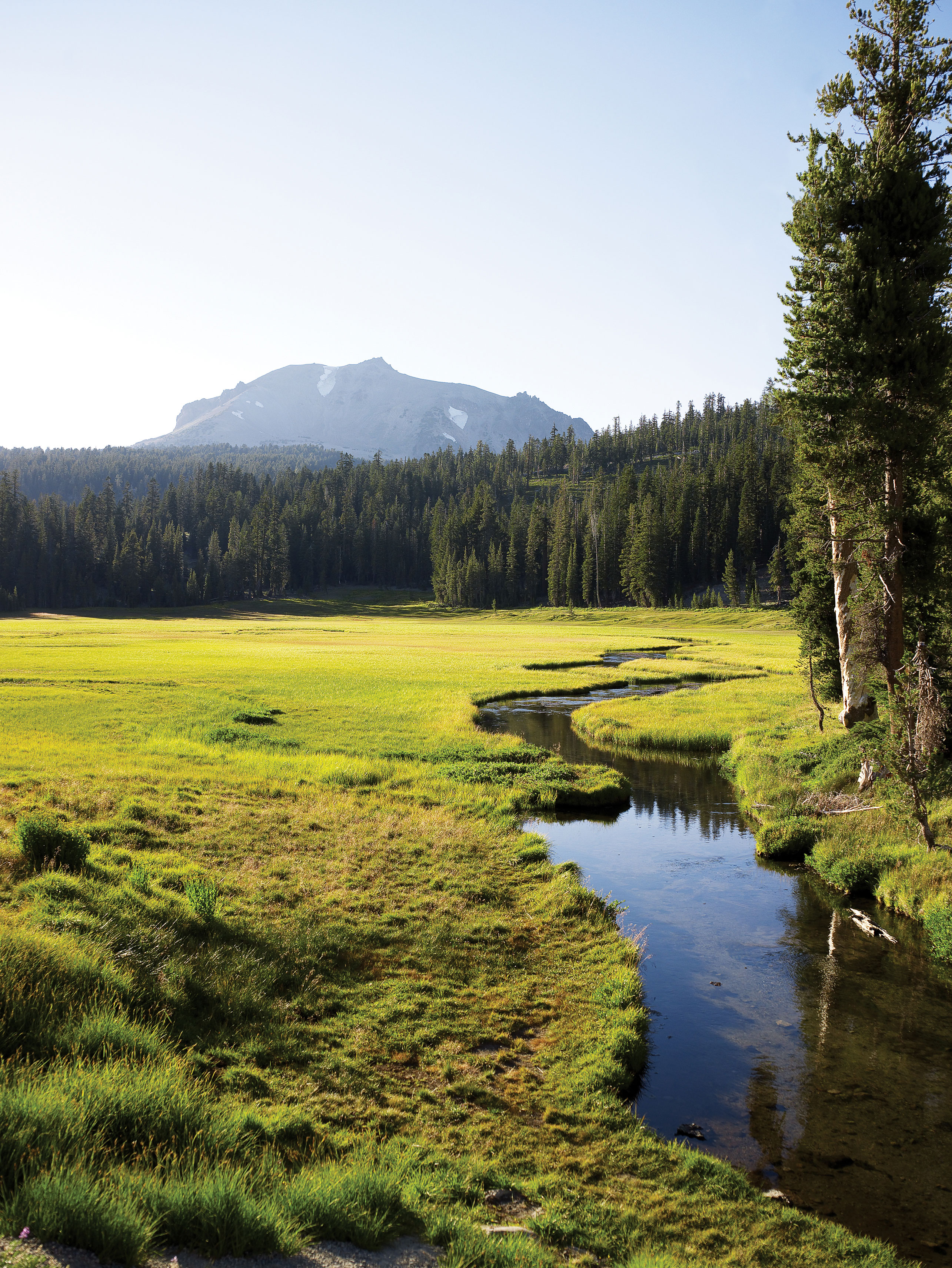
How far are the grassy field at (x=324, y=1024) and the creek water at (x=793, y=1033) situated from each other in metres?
0.78

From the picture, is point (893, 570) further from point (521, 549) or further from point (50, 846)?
point (521, 549)

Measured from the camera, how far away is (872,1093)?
10.6 metres

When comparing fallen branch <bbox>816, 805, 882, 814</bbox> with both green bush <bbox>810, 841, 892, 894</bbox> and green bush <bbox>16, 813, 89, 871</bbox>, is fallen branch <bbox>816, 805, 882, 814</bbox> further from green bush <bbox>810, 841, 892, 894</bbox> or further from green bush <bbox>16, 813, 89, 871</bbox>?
green bush <bbox>16, 813, 89, 871</bbox>

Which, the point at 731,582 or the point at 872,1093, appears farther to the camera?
the point at 731,582

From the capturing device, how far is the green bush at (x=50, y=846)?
537 inches

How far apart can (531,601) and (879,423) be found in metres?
155

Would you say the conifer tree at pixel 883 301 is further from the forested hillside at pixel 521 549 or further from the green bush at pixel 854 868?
the forested hillside at pixel 521 549

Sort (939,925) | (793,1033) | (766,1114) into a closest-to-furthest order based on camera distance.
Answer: (766,1114) → (793,1033) → (939,925)

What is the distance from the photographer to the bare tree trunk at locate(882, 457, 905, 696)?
19656 mm

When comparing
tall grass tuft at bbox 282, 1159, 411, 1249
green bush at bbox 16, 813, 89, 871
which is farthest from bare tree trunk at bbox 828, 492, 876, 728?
green bush at bbox 16, 813, 89, 871

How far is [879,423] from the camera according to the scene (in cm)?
1928

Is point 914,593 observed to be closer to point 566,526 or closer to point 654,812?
point 654,812

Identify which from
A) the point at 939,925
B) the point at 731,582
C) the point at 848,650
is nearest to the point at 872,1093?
the point at 939,925

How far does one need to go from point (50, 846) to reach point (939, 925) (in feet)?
57.1
